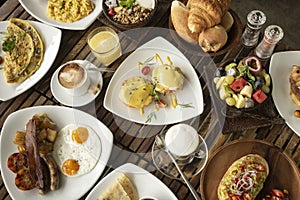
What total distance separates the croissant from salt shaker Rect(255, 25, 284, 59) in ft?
0.73

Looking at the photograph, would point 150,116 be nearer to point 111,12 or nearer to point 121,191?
point 121,191

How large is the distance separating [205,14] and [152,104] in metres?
0.46

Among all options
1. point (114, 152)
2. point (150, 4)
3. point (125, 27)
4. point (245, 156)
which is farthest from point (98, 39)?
point (245, 156)

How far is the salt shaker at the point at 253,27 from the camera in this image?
2188 millimetres

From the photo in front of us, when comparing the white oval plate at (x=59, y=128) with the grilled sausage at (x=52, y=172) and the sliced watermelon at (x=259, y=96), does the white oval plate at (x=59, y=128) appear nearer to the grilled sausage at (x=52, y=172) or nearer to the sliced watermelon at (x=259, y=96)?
the grilled sausage at (x=52, y=172)

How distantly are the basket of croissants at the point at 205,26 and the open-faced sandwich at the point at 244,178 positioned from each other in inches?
20.3

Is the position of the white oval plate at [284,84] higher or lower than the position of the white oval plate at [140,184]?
higher

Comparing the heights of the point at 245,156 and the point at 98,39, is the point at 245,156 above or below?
below

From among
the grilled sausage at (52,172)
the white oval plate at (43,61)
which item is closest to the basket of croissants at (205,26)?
the white oval plate at (43,61)

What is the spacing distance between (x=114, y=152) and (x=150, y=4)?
0.75 metres

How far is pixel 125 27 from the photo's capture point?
7.59ft

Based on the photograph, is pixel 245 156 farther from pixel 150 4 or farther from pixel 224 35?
pixel 150 4

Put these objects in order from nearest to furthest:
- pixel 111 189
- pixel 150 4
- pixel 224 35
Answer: pixel 111 189
pixel 224 35
pixel 150 4

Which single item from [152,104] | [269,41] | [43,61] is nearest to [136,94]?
[152,104]
